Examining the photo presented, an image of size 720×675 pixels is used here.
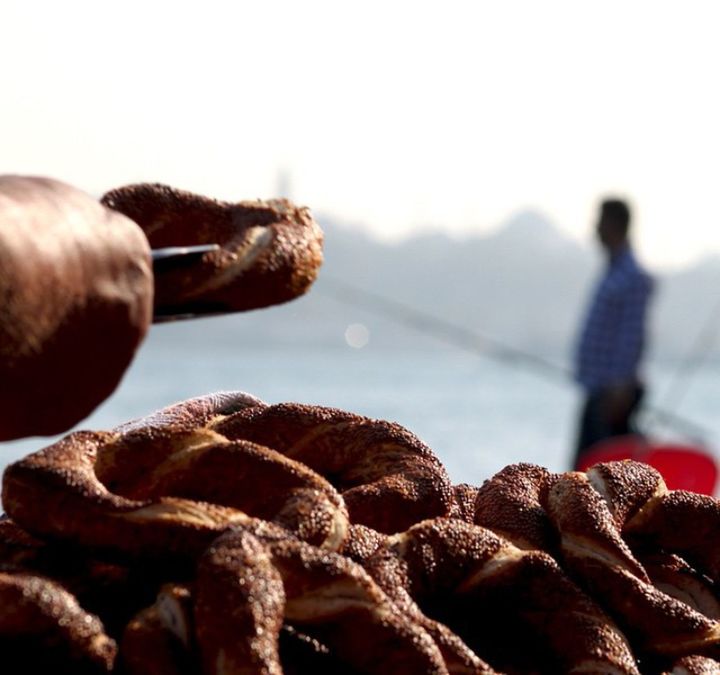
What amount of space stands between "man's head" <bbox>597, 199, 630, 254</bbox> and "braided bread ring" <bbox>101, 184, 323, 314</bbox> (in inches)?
247

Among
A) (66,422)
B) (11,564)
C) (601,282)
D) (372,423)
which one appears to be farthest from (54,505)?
(601,282)

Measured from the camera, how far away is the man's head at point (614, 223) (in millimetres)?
A: 7508

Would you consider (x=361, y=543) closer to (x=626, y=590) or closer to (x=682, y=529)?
(x=626, y=590)

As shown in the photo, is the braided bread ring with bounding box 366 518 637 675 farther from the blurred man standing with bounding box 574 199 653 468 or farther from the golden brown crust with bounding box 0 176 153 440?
the blurred man standing with bounding box 574 199 653 468

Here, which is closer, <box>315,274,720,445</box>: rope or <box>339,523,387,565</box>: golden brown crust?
<box>339,523,387,565</box>: golden brown crust

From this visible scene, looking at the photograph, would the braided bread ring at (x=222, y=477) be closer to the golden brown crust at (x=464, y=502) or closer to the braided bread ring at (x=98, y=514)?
the braided bread ring at (x=98, y=514)

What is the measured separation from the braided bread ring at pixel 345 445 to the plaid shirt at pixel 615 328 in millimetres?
6103

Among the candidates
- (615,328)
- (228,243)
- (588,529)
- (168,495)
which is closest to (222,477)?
(168,495)

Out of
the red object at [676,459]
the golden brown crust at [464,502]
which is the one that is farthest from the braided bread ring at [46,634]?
the red object at [676,459]

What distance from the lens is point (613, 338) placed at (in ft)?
25.5

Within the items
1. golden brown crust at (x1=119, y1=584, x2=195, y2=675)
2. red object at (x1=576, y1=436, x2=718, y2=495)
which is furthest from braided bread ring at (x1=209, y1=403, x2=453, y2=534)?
red object at (x1=576, y1=436, x2=718, y2=495)

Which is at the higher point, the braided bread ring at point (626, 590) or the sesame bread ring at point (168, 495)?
the sesame bread ring at point (168, 495)

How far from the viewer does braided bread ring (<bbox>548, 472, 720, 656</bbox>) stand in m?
1.47

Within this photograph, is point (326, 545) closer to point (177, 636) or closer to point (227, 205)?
point (177, 636)
